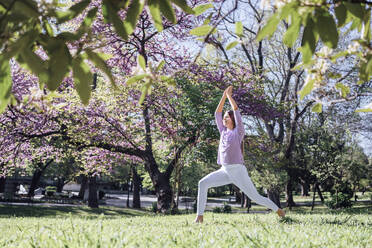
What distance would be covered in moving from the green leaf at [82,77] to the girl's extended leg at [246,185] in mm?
4406

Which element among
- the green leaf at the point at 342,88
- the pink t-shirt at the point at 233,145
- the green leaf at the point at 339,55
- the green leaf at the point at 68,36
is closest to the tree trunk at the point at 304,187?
the pink t-shirt at the point at 233,145

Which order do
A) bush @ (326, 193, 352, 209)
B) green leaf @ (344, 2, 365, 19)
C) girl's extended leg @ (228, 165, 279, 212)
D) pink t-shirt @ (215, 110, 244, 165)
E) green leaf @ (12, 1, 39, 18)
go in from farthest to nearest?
1. bush @ (326, 193, 352, 209)
2. pink t-shirt @ (215, 110, 244, 165)
3. girl's extended leg @ (228, 165, 279, 212)
4. green leaf @ (344, 2, 365, 19)
5. green leaf @ (12, 1, 39, 18)

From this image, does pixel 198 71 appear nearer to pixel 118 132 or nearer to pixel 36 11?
pixel 118 132

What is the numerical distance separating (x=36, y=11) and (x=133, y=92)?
1027 centimetres

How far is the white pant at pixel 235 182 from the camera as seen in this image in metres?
5.50

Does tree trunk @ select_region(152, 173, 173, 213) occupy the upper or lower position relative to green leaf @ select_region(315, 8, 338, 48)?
lower

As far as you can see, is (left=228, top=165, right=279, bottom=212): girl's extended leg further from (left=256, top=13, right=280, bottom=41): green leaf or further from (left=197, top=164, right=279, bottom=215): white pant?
(left=256, top=13, right=280, bottom=41): green leaf

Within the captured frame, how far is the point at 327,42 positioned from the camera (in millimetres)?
1344

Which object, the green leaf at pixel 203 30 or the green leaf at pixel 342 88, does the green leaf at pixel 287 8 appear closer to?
the green leaf at pixel 203 30

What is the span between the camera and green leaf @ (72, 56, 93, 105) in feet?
4.74

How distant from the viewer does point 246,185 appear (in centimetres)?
552

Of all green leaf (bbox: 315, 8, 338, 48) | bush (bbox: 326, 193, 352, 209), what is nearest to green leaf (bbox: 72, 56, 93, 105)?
green leaf (bbox: 315, 8, 338, 48)

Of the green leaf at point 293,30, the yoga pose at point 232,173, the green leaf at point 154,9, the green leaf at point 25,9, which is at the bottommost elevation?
the yoga pose at point 232,173

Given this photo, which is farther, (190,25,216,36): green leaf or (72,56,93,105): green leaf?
(190,25,216,36): green leaf
